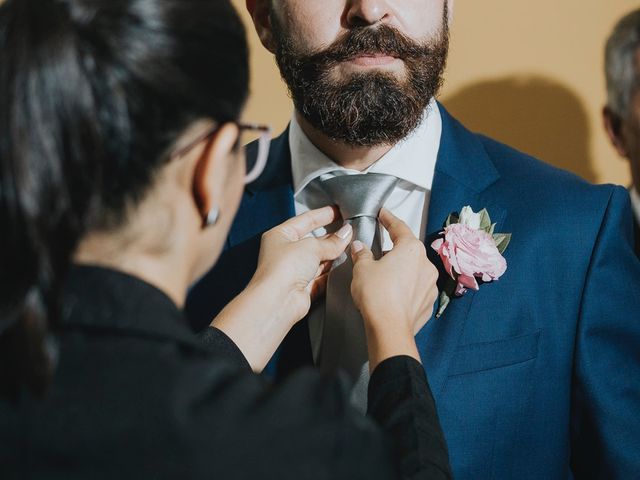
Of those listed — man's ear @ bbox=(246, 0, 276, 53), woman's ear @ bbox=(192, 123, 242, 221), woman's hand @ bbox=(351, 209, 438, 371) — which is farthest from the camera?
man's ear @ bbox=(246, 0, 276, 53)

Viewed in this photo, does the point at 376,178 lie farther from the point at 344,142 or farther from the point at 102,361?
the point at 102,361

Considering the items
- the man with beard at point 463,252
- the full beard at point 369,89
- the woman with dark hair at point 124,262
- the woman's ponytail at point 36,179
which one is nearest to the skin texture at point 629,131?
the man with beard at point 463,252

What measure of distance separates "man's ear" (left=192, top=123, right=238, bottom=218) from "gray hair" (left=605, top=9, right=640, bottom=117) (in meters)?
1.43

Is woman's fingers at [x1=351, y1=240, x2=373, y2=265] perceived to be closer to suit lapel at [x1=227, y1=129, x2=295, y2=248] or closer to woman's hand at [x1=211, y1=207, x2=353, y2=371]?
woman's hand at [x1=211, y1=207, x2=353, y2=371]

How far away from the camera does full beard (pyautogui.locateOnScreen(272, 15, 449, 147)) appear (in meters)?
1.38

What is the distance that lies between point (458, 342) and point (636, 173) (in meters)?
0.98

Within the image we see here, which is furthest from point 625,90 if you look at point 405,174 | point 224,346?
point 224,346

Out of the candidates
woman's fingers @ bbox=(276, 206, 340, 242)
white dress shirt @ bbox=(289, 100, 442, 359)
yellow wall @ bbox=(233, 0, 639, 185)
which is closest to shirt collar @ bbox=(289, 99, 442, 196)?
white dress shirt @ bbox=(289, 100, 442, 359)

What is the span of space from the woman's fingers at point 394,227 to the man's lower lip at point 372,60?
25 cm

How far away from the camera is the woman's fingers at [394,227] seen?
127cm

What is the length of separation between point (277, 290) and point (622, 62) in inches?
46.9

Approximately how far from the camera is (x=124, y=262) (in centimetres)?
81

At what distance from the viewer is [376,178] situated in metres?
1.40

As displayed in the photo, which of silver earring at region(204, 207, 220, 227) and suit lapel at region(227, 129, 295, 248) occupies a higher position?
silver earring at region(204, 207, 220, 227)
